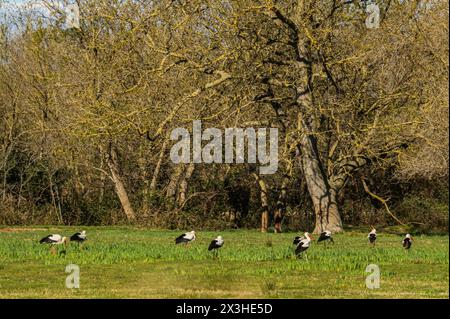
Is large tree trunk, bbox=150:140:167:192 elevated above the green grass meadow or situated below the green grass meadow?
above

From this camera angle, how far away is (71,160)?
44688mm

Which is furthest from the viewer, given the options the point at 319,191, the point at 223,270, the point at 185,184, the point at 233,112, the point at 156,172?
the point at 156,172

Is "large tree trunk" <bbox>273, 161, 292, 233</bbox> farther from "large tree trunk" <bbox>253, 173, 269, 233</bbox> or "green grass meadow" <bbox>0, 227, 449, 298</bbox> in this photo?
"green grass meadow" <bbox>0, 227, 449, 298</bbox>

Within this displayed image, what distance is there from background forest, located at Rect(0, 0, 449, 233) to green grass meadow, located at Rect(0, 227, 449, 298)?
19.6 ft

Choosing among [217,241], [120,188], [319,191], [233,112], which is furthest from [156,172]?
[217,241]

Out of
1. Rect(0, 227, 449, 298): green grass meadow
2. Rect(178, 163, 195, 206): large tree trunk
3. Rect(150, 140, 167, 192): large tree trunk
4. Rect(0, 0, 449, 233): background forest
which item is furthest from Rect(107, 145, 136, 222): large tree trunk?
Rect(0, 227, 449, 298): green grass meadow

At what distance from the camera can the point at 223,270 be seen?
72.4 ft

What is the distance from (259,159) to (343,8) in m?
6.66

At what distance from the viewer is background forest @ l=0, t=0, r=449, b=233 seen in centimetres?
3516

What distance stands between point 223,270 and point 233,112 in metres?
13.5

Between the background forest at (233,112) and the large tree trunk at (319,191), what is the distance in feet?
0.21

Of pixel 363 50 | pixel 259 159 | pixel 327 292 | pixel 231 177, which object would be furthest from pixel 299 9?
pixel 327 292

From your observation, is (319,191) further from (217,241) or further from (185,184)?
(217,241)
